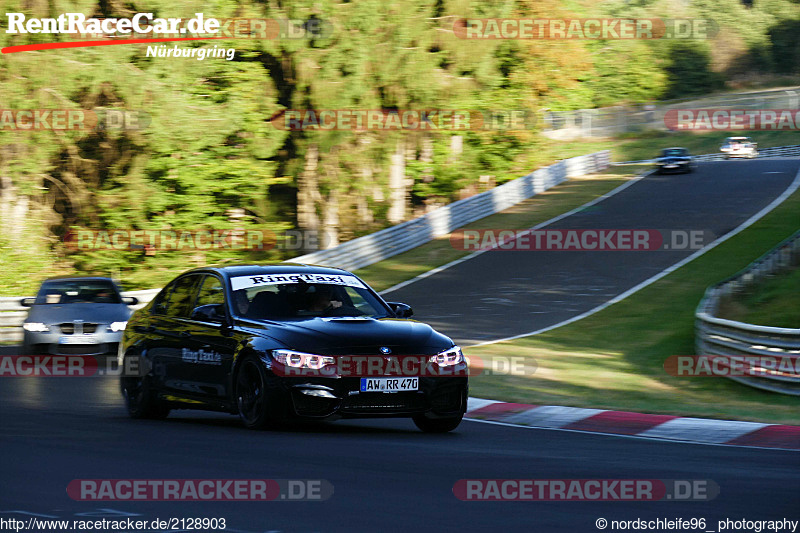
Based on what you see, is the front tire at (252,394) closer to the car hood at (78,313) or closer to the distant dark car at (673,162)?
the car hood at (78,313)

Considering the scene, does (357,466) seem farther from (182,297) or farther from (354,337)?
(182,297)

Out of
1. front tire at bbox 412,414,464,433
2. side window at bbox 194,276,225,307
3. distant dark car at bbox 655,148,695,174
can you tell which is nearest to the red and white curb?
front tire at bbox 412,414,464,433

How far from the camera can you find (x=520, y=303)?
25.3 metres

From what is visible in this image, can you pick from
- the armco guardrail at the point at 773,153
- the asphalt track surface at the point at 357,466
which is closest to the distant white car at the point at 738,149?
the armco guardrail at the point at 773,153

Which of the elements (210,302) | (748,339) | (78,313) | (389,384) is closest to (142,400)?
(210,302)

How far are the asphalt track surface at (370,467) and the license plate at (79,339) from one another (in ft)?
21.5

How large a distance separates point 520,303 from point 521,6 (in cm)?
2124

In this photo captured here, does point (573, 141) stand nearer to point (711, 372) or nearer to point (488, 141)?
point (488, 141)

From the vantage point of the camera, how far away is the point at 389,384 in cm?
996

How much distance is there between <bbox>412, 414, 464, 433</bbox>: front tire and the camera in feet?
34.6

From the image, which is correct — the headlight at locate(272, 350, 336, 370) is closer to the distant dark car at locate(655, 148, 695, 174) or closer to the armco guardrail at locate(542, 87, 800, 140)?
the distant dark car at locate(655, 148, 695, 174)

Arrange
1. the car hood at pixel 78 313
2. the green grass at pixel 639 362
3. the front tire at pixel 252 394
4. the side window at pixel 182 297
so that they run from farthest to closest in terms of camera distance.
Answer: the car hood at pixel 78 313 < the green grass at pixel 639 362 < the side window at pixel 182 297 < the front tire at pixel 252 394

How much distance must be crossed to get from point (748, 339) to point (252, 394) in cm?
766

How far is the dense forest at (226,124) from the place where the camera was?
33062mm
